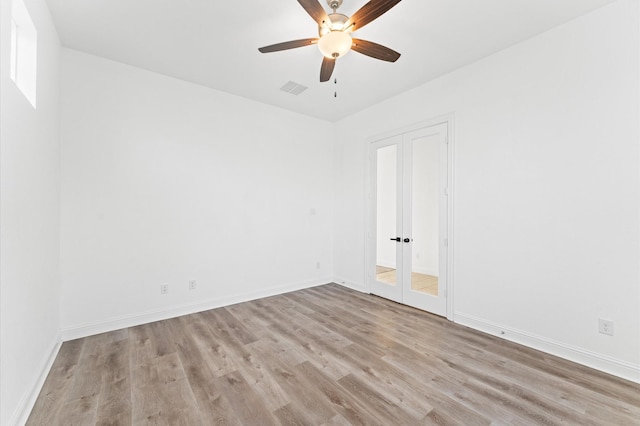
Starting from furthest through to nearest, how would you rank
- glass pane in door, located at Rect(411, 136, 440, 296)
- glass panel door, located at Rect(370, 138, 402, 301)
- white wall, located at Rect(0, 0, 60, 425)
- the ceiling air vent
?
glass panel door, located at Rect(370, 138, 402, 301)
the ceiling air vent
glass pane in door, located at Rect(411, 136, 440, 296)
white wall, located at Rect(0, 0, 60, 425)

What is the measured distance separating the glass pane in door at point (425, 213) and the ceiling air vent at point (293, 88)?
5.74ft

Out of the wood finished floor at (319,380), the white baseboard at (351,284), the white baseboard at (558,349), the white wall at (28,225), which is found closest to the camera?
the white wall at (28,225)

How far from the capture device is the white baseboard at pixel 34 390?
5.47 ft

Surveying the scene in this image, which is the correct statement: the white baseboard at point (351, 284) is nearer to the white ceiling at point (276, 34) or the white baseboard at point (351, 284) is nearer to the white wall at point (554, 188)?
the white wall at point (554, 188)

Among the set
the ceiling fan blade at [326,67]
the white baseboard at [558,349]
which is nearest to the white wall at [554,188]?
the white baseboard at [558,349]

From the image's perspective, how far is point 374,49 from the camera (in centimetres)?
231

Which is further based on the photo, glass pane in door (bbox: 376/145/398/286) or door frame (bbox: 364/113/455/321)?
glass pane in door (bbox: 376/145/398/286)

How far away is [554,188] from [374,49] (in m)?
2.14

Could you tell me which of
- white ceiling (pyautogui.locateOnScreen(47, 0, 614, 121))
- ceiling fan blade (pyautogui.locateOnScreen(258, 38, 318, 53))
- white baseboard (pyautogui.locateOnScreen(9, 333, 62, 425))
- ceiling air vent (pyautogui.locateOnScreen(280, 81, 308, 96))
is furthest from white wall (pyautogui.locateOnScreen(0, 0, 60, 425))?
Result: ceiling air vent (pyautogui.locateOnScreen(280, 81, 308, 96))

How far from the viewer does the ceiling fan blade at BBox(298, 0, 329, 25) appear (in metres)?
1.84

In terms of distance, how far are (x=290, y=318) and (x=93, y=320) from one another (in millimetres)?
2177

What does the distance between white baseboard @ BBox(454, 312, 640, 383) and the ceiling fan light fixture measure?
312 centimetres

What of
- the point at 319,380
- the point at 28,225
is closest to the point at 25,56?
the point at 28,225

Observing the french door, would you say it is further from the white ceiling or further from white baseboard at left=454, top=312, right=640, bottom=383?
the white ceiling
